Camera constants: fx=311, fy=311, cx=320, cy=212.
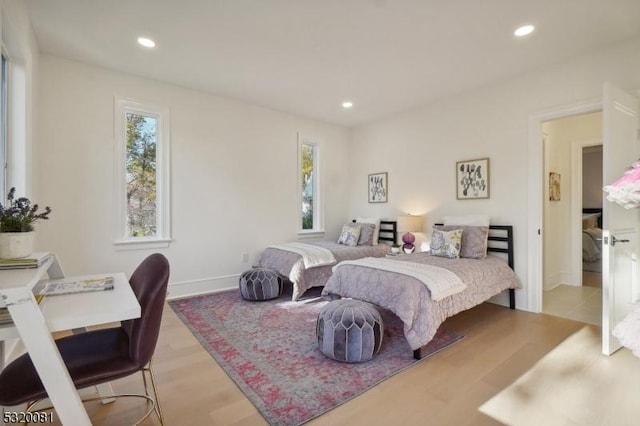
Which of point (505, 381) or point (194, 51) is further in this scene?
point (194, 51)

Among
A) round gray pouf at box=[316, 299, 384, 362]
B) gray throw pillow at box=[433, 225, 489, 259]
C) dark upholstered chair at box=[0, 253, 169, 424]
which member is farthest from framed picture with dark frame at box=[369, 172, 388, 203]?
dark upholstered chair at box=[0, 253, 169, 424]

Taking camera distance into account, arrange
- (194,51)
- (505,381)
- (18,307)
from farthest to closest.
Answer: (194,51) < (505,381) < (18,307)

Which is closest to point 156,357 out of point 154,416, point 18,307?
point 154,416

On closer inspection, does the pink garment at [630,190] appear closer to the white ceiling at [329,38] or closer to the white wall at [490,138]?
the white ceiling at [329,38]

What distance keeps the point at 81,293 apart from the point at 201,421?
95 cm

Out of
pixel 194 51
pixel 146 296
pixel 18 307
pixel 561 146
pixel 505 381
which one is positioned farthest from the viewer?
pixel 561 146

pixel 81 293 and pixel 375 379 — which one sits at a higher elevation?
pixel 81 293

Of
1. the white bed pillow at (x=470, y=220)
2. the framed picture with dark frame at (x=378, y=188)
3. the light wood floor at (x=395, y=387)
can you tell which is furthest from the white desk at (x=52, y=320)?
the framed picture with dark frame at (x=378, y=188)

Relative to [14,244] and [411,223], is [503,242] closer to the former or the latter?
[411,223]

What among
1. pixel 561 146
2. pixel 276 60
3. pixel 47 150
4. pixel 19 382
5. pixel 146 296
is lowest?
pixel 19 382

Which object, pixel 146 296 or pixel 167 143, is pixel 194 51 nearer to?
pixel 167 143

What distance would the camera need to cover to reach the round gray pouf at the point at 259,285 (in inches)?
151

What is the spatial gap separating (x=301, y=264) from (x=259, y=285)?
0.58 m

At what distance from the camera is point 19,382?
1.25m
